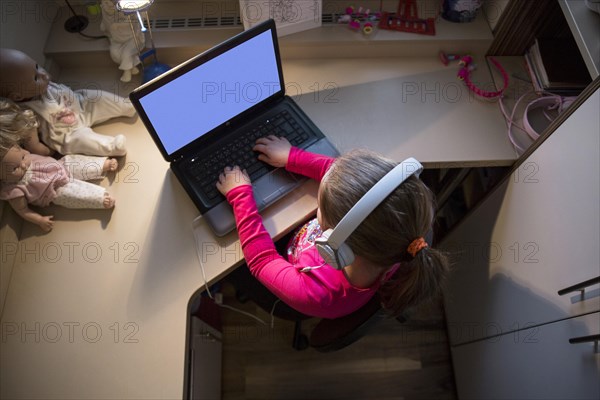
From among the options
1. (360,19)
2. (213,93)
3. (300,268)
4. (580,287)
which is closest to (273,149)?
(213,93)

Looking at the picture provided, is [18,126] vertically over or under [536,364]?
over

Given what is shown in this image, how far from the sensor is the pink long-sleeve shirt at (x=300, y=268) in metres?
0.99

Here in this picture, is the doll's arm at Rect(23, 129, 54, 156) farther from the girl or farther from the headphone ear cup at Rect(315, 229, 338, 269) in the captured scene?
the headphone ear cup at Rect(315, 229, 338, 269)

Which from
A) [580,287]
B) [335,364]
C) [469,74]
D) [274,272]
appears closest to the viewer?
[580,287]

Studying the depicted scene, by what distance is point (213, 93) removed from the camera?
107 centimetres

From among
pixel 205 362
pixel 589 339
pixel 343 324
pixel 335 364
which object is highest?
pixel 589 339

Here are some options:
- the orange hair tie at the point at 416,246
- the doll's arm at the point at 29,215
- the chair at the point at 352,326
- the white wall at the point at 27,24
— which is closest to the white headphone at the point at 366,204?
the orange hair tie at the point at 416,246

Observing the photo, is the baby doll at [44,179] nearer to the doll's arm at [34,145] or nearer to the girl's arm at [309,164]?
the doll's arm at [34,145]

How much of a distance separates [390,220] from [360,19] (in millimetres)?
793

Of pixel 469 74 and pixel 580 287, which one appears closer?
pixel 580 287

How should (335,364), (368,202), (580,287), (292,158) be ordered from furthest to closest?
1. (335,364)
2. (292,158)
3. (580,287)
4. (368,202)

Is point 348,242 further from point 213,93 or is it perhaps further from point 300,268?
point 213,93

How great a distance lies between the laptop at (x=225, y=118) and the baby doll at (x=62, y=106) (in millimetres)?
220

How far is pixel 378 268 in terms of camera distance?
94cm
